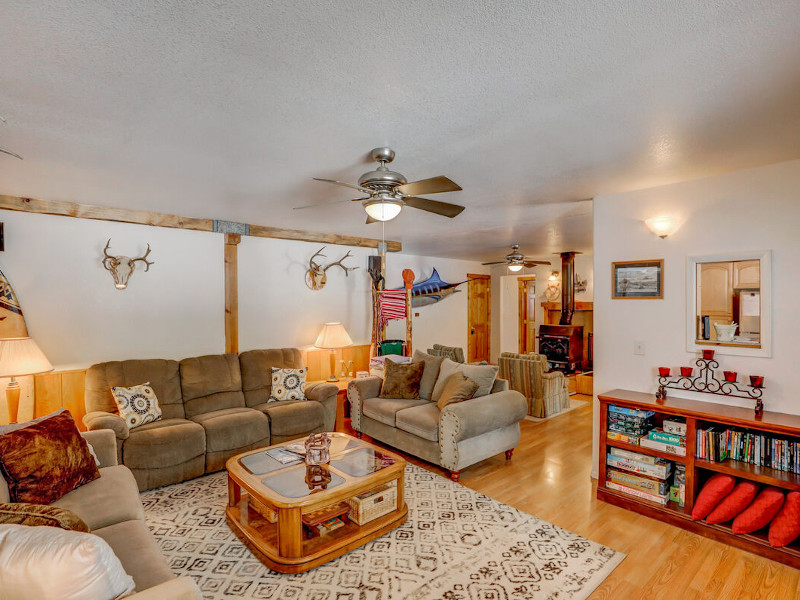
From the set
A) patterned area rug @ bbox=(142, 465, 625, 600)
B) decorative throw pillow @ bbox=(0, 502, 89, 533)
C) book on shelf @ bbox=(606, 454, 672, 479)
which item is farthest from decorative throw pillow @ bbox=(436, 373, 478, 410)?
decorative throw pillow @ bbox=(0, 502, 89, 533)

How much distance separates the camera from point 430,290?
7.46m

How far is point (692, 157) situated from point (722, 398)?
171 cm

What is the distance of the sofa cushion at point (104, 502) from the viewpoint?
2.08 metres

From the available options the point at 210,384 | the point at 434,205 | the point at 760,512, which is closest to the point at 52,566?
the point at 434,205

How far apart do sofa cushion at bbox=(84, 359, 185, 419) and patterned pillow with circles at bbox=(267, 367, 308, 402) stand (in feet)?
2.94

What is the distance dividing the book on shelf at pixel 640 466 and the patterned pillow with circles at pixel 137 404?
3.91 meters

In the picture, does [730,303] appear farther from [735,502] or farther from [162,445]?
[162,445]

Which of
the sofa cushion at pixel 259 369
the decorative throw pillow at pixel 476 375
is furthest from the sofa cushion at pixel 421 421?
the sofa cushion at pixel 259 369

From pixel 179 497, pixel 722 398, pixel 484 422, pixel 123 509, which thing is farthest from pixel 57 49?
pixel 722 398

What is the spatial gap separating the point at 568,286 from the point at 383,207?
19.0ft

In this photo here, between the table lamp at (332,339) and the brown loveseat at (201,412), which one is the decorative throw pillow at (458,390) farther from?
the table lamp at (332,339)

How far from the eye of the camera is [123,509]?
7.07 ft

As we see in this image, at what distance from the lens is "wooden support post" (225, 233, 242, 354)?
4840mm

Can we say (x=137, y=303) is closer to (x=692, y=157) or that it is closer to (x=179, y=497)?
(x=179, y=497)
